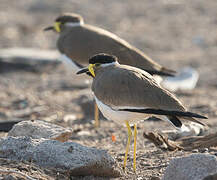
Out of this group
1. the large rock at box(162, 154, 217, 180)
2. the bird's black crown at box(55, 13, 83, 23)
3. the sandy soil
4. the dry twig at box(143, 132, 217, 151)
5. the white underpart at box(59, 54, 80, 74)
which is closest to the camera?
the large rock at box(162, 154, 217, 180)

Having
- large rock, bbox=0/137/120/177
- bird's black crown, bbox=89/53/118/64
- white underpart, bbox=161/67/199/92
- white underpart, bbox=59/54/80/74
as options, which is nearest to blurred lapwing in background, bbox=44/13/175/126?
white underpart, bbox=59/54/80/74

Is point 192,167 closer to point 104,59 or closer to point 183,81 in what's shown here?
point 104,59

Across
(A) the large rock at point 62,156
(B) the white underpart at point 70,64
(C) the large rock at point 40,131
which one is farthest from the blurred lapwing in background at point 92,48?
(A) the large rock at point 62,156

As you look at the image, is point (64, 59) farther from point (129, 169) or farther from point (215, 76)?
point (215, 76)

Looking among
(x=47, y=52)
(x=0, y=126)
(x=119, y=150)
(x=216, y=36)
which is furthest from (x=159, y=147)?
(x=216, y=36)

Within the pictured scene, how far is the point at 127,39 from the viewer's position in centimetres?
1366

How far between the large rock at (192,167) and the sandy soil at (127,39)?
557mm

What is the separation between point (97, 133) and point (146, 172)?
2.12m

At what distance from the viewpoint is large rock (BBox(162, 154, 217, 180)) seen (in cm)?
447

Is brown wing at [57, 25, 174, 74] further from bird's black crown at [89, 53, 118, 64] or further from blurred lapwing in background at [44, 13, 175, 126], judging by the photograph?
bird's black crown at [89, 53, 118, 64]

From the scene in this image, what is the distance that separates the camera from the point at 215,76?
35.9 ft

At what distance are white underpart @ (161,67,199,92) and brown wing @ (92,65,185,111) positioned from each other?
4.34m

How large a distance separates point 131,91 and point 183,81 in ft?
16.3

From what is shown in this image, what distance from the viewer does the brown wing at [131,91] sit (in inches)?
201
